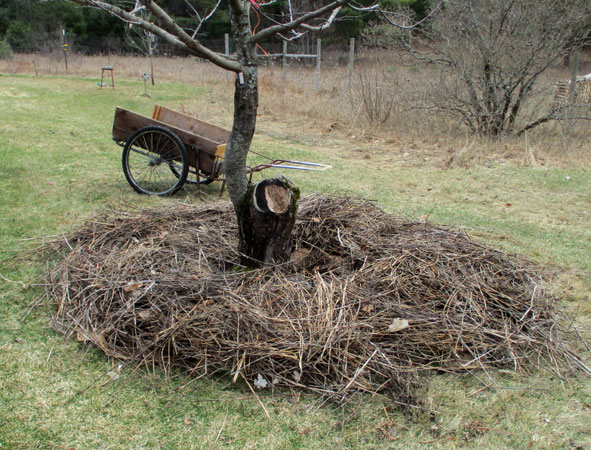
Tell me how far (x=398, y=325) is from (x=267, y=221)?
1.12 metres

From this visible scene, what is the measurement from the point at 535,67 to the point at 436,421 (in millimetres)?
8821

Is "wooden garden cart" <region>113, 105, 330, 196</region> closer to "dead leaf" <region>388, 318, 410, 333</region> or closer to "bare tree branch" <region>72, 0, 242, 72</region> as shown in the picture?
"bare tree branch" <region>72, 0, 242, 72</region>

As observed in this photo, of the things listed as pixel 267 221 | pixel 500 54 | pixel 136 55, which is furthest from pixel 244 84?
pixel 136 55

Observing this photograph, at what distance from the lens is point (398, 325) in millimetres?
3254

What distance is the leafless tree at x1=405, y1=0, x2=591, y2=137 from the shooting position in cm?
934

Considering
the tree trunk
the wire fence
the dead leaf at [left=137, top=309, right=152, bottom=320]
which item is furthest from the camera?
the wire fence

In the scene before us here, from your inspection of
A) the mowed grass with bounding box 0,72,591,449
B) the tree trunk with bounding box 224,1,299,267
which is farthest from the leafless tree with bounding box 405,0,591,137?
the tree trunk with bounding box 224,1,299,267

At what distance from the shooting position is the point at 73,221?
517 centimetres

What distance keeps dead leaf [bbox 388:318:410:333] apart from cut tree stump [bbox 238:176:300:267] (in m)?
0.97

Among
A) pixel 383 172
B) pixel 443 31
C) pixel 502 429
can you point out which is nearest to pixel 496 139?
pixel 443 31

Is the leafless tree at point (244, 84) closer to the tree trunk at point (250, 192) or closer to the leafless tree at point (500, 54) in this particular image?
the tree trunk at point (250, 192)

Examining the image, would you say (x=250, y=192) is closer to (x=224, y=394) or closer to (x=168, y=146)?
(x=224, y=394)

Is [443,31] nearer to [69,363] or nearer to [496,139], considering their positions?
[496,139]

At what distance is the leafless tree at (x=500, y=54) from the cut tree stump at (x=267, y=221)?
766 cm
